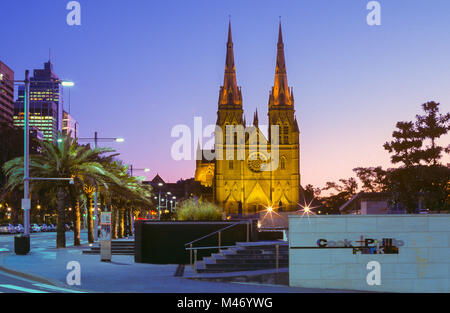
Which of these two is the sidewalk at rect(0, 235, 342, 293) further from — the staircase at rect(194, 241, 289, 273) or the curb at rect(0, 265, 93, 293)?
the staircase at rect(194, 241, 289, 273)

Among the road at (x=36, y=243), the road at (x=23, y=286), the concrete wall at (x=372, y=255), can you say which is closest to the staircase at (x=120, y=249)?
the road at (x=36, y=243)

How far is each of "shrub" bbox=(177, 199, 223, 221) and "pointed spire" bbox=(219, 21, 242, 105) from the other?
12953 centimetres

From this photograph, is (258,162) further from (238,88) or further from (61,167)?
(61,167)

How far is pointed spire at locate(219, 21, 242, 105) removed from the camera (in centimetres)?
15888

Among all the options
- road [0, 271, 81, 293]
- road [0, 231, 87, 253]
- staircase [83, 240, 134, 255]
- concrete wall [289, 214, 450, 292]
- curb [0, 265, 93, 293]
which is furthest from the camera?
road [0, 231, 87, 253]

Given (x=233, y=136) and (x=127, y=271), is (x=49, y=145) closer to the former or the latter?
(x=127, y=271)

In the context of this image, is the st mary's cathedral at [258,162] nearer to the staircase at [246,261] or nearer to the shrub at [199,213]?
the shrub at [199,213]

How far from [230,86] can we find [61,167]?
125 m

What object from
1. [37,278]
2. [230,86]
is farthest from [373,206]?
[230,86]

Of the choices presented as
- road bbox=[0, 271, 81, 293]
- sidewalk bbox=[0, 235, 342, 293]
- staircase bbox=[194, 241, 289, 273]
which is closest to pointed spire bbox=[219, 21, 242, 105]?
sidewalk bbox=[0, 235, 342, 293]

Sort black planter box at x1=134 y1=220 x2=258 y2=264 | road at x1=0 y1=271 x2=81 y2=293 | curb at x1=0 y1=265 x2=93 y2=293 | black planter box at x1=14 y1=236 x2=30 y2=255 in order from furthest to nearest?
1. black planter box at x1=14 y1=236 x2=30 y2=255
2. black planter box at x1=134 y1=220 x2=258 y2=264
3. curb at x1=0 y1=265 x2=93 y2=293
4. road at x1=0 y1=271 x2=81 y2=293

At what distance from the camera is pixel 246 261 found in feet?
69.7
